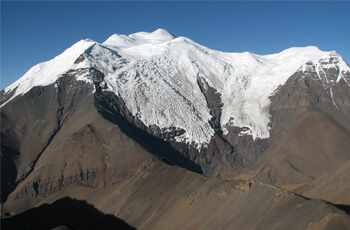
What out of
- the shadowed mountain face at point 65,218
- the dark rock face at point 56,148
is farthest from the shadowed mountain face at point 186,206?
the dark rock face at point 56,148

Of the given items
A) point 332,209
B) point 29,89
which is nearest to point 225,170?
point 29,89

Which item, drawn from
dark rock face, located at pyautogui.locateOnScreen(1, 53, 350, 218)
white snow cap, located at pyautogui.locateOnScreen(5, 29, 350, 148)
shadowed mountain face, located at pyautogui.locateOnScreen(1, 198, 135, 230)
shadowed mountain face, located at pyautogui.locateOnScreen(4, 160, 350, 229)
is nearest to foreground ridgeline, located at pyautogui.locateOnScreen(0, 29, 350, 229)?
shadowed mountain face, located at pyautogui.locateOnScreen(4, 160, 350, 229)

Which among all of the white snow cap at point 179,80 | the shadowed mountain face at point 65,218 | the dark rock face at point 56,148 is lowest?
the shadowed mountain face at point 65,218

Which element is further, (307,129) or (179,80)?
(179,80)

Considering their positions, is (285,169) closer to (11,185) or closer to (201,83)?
(201,83)

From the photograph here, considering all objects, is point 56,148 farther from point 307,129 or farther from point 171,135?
point 307,129

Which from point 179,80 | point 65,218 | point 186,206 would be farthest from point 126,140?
point 179,80

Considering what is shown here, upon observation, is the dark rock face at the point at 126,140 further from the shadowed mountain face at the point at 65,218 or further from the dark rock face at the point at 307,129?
the shadowed mountain face at the point at 65,218
